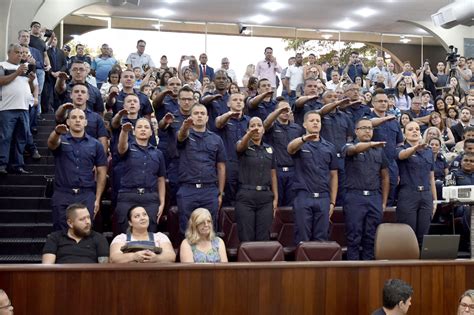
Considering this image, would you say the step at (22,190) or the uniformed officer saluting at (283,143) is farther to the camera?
the step at (22,190)

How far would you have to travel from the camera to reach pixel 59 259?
4.90 m

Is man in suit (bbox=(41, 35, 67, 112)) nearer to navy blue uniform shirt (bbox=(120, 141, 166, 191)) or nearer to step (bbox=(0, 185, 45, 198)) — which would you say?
step (bbox=(0, 185, 45, 198))

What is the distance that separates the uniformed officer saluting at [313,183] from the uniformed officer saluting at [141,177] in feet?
3.79

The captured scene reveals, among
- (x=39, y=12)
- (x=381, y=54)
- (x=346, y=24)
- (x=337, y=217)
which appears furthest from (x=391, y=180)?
(x=381, y=54)

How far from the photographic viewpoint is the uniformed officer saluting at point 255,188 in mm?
6039

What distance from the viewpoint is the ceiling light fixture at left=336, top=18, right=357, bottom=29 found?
17.7m

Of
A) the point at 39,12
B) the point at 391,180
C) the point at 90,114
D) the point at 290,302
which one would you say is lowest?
the point at 290,302

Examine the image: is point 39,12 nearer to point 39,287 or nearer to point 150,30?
point 150,30

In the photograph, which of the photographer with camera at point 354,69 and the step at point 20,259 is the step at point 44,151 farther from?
the photographer with camera at point 354,69

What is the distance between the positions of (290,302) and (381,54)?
15845 mm

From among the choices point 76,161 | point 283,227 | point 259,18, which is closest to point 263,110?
point 283,227

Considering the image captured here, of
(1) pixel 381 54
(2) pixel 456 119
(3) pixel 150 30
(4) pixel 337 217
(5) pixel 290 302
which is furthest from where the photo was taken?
(1) pixel 381 54

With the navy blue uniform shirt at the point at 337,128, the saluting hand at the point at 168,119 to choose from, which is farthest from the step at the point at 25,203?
the navy blue uniform shirt at the point at 337,128

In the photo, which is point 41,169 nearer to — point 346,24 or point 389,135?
point 389,135
